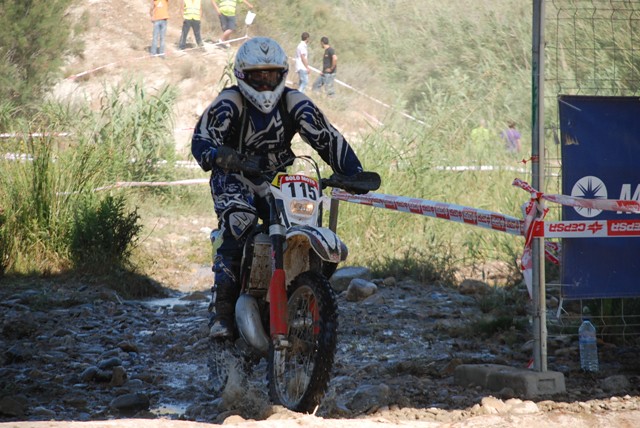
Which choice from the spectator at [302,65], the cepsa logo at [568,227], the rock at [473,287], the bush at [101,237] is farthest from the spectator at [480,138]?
the cepsa logo at [568,227]

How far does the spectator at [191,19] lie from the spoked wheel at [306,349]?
2365cm

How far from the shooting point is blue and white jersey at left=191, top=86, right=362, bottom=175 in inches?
239

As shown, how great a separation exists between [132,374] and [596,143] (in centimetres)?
333

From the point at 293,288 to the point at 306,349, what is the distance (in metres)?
0.34

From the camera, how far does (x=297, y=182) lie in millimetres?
5648

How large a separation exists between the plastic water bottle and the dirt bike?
176 cm

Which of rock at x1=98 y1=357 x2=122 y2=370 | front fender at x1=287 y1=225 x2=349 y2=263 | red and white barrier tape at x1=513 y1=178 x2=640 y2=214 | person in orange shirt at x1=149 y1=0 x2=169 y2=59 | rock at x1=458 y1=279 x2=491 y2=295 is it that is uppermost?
person in orange shirt at x1=149 y1=0 x2=169 y2=59

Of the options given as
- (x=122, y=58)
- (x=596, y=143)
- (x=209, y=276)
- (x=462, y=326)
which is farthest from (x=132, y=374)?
(x=122, y=58)

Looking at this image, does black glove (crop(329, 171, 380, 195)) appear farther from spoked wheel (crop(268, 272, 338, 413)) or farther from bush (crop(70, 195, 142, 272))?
bush (crop(70, 195, 142, 272))

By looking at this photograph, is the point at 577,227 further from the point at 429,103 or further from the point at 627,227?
the point at 429,103

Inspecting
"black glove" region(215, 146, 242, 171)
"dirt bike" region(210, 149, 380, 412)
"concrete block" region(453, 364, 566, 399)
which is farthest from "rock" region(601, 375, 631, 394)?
"black glove" region(215, 146, 242, 171)

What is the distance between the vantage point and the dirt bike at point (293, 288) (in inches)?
214

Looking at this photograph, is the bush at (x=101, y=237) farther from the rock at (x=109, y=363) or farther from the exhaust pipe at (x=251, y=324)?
the exhaust pipe at (x=251, y=324)

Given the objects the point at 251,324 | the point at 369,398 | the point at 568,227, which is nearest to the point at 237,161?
the point at 251,324
